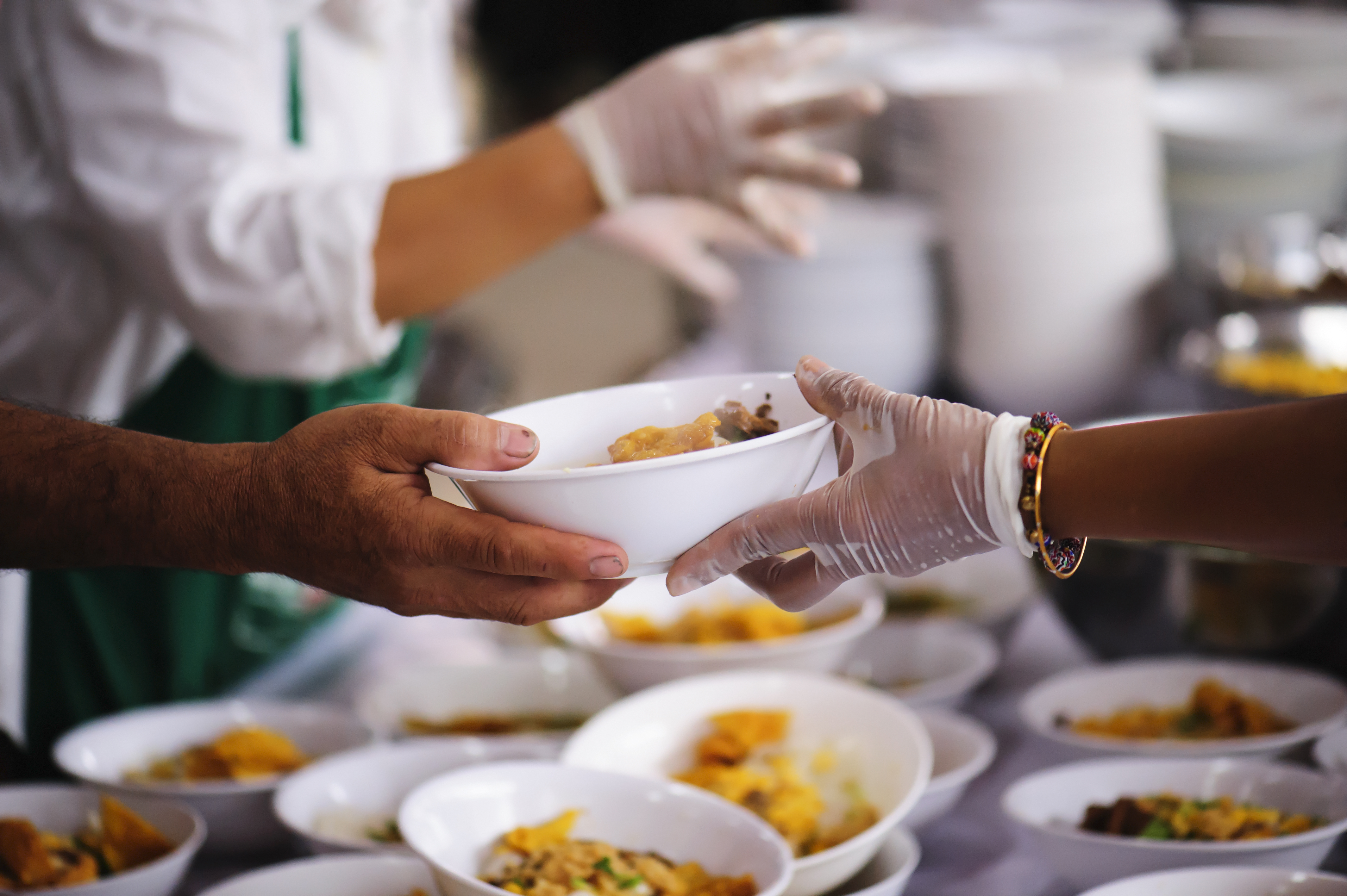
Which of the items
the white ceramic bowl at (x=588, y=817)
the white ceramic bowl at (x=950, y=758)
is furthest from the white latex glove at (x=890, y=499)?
the white ceramic bowl at (x=950, y=758)

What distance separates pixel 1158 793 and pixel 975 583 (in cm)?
60

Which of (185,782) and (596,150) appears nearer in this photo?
(185,782)

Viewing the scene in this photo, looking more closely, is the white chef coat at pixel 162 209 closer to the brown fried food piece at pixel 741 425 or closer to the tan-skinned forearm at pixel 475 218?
the tan-skinned forearm at pixel 475 218

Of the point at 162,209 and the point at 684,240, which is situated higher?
the point at 684,240

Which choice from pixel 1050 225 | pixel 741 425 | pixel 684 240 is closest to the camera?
pixel 741 425

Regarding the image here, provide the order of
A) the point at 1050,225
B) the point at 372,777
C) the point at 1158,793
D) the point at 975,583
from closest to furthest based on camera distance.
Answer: the point at 1158,793 → the point at 372,777 → the point at 975,583 → the point at 1050,225

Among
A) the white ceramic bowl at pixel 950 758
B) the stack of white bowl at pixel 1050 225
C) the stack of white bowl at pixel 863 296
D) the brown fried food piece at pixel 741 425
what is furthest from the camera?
the stack of white bowl at pixel 863 296

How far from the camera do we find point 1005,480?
30.6 inches

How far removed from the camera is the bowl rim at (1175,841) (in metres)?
0.93

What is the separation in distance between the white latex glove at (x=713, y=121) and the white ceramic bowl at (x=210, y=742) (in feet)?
2.59

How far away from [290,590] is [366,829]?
646mm

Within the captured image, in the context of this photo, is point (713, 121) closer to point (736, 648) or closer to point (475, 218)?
point (475, 218)

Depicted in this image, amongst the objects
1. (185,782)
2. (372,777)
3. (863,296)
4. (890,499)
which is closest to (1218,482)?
(890,499)

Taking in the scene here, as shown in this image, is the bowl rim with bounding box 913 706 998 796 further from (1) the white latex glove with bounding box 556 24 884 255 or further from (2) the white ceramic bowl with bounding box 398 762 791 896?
(1) the white latex glove with bounding box 556 24 884 255
